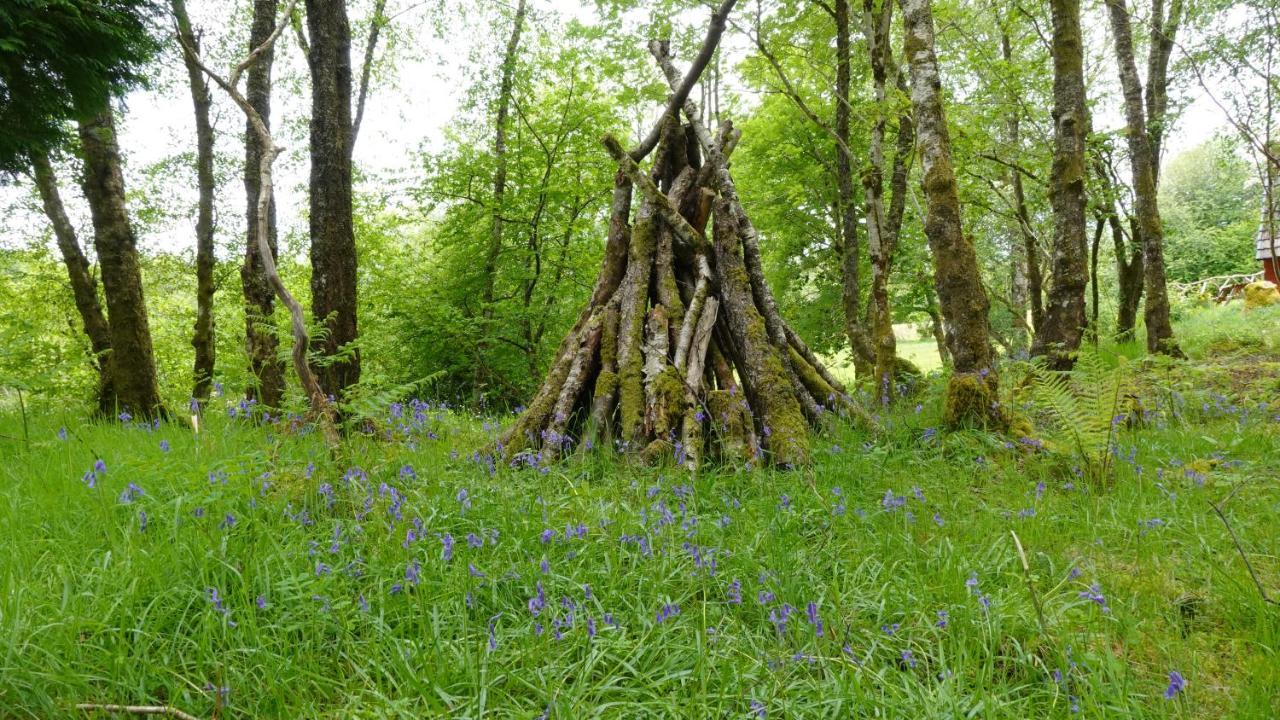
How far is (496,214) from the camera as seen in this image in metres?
11.7

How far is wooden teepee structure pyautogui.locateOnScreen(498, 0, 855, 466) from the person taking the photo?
438 centimetres

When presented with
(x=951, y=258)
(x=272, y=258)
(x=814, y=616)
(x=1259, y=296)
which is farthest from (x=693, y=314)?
(x=1259, y=296)

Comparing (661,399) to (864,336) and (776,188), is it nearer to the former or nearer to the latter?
(864,336)

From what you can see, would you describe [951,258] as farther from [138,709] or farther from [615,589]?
[138,709]

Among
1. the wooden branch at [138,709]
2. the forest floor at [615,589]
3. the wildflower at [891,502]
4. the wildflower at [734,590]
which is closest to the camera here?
the wooden branch at [138,709]

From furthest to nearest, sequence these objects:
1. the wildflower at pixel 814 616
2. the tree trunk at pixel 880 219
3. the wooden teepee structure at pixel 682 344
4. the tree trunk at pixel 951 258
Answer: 1. the tree trunk at pixel 880 219
2. the tree trunk at pixel 951 258
3. the wooden teepee structure at pixel 682 344
4. the wildflower at pixel 814 616

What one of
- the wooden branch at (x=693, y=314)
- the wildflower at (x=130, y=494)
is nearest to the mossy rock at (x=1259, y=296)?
the wooden branch at (x=693, y=314)

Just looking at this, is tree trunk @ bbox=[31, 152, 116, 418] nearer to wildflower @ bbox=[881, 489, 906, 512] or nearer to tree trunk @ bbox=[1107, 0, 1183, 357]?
wildflower @ bbox=[881, 489, 906, 512]

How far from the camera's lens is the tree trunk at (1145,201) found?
7.26 meters

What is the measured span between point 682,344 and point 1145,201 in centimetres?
692

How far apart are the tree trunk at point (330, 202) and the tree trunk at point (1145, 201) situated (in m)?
8.72

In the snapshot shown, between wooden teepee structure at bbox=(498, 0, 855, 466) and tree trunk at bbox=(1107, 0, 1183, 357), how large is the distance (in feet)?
16.2

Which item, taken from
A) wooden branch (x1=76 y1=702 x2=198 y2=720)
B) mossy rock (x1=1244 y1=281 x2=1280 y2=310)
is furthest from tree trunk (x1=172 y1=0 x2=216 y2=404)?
mossy rock (x1=1244 y1=281 x2=1280 y2=310)

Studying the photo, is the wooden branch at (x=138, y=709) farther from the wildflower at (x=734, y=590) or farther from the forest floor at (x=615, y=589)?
the wildflower at (x=734, y=590)
